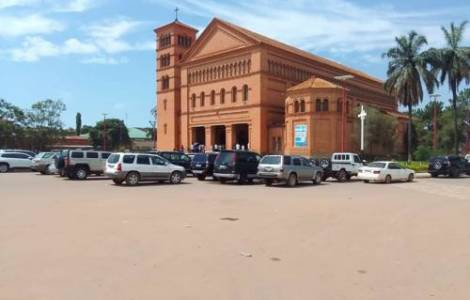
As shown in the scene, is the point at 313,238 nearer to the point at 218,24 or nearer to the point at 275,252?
the point at 275,252

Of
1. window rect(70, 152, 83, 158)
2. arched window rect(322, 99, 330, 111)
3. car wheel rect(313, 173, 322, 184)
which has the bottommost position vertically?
car wheel rect(313, 173, 322, 184)

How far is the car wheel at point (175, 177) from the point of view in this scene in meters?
25.5

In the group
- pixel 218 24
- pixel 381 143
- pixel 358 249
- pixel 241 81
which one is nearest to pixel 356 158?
pixel 358 249

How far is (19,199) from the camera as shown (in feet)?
55.0

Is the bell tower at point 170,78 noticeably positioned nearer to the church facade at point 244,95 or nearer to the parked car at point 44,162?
the church facade at point 244,95

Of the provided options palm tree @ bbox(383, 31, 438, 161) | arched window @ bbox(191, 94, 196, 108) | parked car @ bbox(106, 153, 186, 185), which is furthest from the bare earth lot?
arched window @ bbox(191, 94, 196, 108)

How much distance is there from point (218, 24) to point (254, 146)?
17.9 m

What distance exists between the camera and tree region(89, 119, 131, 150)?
4476 inches

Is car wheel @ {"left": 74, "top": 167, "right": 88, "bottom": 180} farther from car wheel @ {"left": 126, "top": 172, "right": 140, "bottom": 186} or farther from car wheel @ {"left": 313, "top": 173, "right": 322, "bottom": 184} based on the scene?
car wheel @ {"left": 313, "top": 173, "right": 322, "bottom": 184}

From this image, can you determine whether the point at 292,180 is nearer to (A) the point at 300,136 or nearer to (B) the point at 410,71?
(B) the point at 410,71

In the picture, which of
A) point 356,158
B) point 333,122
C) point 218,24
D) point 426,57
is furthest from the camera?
point 218,24

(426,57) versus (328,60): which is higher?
(328,60)

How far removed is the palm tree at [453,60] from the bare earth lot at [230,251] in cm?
3774

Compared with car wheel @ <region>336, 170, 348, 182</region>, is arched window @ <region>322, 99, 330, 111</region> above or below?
above
